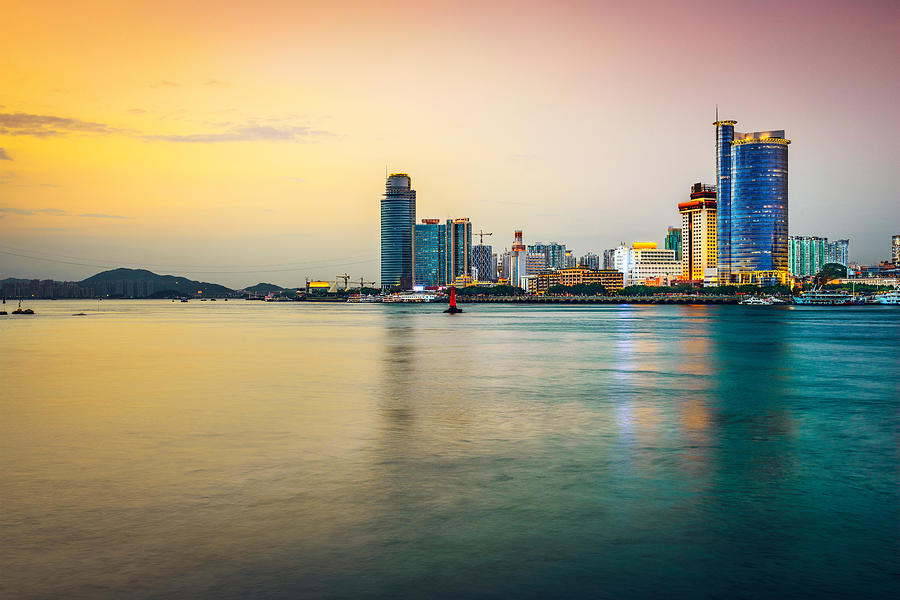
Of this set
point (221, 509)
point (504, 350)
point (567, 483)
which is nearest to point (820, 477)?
point (567, 483)

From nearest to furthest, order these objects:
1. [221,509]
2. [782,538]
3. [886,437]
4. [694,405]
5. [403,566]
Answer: [403,566], [782,538], [221,509], [886,437], [694,405]

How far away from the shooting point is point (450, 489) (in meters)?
15.2

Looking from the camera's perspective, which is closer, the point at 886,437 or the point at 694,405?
the point at 886,437

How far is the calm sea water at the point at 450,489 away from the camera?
33.9 feet

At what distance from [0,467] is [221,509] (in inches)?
293

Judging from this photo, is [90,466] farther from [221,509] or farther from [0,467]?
[221,509]

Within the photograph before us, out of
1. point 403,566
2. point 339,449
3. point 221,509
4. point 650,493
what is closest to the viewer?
point 403,566

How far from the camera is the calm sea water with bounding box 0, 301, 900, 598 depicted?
1033cm

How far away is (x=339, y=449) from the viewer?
65.1 ft

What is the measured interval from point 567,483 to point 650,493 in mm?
1787

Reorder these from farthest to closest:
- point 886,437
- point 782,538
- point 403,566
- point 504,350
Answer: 1. point 504,350
2. point 886,437
3. point 782,538
4. point 403,566

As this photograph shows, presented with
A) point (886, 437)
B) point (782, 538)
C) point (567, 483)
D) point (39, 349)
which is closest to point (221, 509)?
point (567, 483)

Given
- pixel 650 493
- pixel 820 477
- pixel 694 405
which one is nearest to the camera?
pixel 650 493

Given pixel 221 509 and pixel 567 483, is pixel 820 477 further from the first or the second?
pixel 221 509
